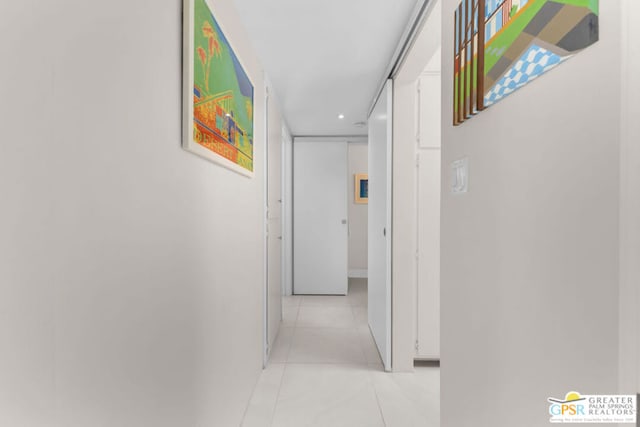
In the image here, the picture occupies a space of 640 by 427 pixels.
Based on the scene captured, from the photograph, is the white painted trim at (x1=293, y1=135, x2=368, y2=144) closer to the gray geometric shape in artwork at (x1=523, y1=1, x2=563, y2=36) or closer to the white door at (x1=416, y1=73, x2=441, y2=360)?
the white door at (x1=416, y1=73, x2=441, y2=360)

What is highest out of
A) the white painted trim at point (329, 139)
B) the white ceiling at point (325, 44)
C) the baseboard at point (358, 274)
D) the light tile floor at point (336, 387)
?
the white ceiling at point (325, 44)

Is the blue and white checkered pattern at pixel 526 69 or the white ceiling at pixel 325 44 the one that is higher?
the white ceiling at pixel 325 44

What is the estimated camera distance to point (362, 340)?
333 cm

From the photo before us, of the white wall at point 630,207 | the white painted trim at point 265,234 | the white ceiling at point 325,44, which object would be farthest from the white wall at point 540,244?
the white painted trim at point 265,234

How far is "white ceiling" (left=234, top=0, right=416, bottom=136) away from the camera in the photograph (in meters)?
1.84

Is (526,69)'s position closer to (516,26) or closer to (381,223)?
(516,26)

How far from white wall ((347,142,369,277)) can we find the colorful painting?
199 inches

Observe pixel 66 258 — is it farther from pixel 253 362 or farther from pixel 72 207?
pixel 253 362

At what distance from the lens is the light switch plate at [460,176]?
1.20 meters

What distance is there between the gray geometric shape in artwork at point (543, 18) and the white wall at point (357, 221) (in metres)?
5.51

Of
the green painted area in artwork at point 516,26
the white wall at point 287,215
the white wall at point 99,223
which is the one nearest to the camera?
the white wall at point 99,223

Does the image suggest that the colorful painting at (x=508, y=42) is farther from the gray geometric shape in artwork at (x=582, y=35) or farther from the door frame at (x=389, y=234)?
the door frame at (x=389, y=234)

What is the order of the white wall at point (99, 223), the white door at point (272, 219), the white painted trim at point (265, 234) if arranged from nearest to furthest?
1. the white wall at point (99, 223)
2. the white painted trim at point (265, 234)
3. the white door at point (272, 219)

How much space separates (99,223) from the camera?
74cm
